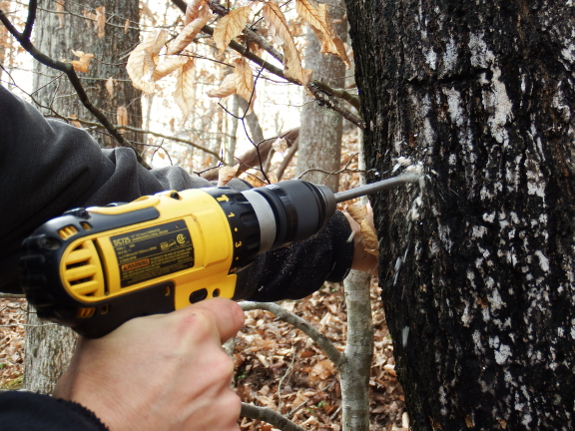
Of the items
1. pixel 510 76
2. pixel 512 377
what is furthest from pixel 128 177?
pixel 512 377

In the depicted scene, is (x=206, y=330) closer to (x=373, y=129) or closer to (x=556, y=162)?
(x=373, y=129)

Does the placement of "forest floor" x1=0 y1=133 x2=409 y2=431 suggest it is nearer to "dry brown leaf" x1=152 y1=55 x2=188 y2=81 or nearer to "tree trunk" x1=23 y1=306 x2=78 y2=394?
"tree trunk" x1=23 y1=306 x2=78 y2=394

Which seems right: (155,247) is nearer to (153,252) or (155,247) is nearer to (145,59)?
(153,252)

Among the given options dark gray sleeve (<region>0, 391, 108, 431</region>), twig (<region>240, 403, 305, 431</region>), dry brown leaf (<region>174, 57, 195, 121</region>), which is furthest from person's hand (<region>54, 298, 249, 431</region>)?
twig (<region>240, 403, 305, 431</region>)

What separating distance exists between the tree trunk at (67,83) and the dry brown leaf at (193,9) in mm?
2487

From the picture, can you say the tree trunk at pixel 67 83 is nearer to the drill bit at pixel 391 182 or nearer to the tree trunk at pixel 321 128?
the tree trunk at pixel 321 128

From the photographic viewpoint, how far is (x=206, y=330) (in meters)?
1.09

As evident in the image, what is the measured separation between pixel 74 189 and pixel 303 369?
2.93 metres

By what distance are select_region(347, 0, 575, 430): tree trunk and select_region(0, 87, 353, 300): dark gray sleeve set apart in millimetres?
470

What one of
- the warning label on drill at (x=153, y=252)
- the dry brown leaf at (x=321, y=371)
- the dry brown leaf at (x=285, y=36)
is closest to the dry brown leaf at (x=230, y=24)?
the dry brown leaf at (x=285, y=36)

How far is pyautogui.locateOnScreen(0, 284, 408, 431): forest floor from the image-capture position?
3.28 metres

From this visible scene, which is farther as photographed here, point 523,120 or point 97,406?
point 523,120

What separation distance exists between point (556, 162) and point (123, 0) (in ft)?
13.3

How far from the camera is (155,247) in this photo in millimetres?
1071
